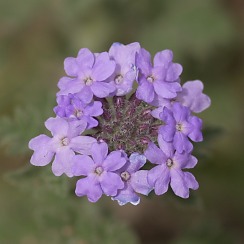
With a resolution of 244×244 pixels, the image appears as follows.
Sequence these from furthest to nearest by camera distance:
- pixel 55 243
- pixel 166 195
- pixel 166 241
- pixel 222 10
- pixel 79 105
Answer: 1. pixel 222 10
2. pixel 166 241
3. pixel 55 243
4. pixel 166 195
5. pixel 79 105

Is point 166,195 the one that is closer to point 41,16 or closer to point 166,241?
point 166,241

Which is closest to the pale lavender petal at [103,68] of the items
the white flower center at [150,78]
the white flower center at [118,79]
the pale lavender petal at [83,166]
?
the white flower center at [118,79]

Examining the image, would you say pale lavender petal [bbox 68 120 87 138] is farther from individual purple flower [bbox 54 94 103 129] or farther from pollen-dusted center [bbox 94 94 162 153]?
pollen-dusted center [bbox 94 94 162 153]

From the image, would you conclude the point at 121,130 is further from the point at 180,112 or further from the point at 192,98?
the point at 192,98

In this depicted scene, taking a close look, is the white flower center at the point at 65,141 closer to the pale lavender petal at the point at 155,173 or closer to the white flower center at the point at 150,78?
the pale lavender petal at the point at 155,173

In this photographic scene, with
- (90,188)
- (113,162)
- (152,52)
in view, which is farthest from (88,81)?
(152,52)

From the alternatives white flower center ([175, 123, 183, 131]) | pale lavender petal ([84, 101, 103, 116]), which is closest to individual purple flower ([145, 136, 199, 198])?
white flower center ([175, 123, 183, 131])

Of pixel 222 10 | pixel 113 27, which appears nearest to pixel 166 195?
pixel 113 27
